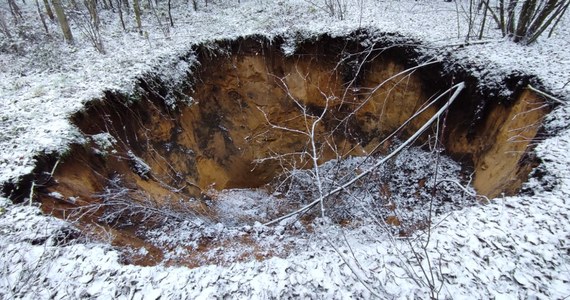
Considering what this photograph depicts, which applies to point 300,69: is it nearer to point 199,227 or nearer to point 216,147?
point 216,147

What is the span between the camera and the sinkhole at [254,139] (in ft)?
13.4

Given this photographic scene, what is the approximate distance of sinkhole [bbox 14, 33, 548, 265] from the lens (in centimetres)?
408

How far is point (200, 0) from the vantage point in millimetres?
11836

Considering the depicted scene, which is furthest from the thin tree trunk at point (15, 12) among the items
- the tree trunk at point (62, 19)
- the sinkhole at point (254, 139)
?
the sinkhole at point (254, 139)

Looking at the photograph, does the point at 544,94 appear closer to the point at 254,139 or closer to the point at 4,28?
the point at 254,139

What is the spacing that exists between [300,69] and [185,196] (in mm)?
5044

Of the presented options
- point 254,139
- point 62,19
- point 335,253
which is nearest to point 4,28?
point 62,19

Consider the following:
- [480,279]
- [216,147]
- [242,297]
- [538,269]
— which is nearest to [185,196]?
[216,147]

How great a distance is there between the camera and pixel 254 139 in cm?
911

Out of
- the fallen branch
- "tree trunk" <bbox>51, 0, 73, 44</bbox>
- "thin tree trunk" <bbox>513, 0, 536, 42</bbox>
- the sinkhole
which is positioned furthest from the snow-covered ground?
"tree trunk" <bbox>51, 0, 73, 44</bbox>

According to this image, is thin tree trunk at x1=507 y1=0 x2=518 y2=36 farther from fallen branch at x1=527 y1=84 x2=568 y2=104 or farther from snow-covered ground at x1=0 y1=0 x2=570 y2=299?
fallen branch at x1=527 y1=84 x2=568 y2=104

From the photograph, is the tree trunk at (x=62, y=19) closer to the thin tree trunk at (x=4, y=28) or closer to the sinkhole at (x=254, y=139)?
the thin tree trunk at (x=4, y=28)

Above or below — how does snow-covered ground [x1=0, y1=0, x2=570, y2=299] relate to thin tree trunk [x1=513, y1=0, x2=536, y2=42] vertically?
below

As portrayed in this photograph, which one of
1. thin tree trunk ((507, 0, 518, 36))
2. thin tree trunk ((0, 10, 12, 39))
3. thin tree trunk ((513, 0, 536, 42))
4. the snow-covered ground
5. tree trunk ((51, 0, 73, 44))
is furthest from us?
thin tree trunk ((0, 10, 12, 39))
